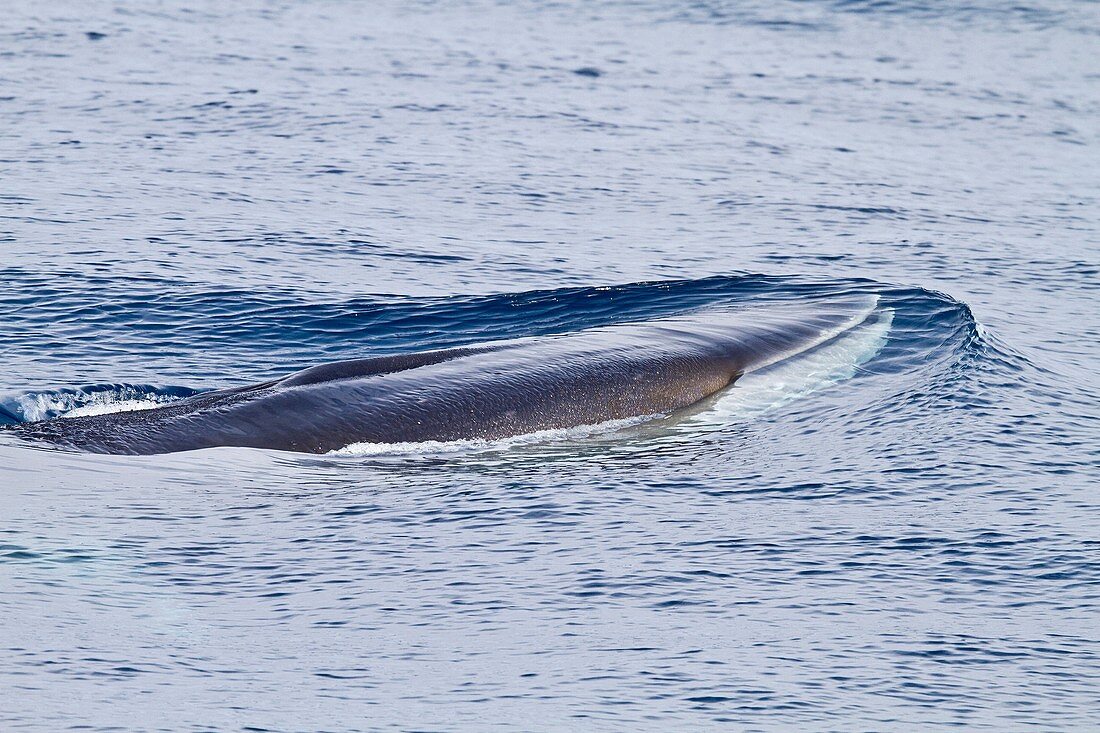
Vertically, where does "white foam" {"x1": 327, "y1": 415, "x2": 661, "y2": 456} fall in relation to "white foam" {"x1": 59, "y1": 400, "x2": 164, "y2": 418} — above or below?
below

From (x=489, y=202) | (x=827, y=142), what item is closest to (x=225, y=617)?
(x=489, y=202)

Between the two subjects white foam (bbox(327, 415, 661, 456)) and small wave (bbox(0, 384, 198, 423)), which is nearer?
white foam (bbox(327, 415, 661, 456))

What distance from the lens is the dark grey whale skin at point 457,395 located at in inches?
497

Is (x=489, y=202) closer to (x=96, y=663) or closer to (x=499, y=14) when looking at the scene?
(x=96, y=663)

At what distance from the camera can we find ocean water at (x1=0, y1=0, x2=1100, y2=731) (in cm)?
939

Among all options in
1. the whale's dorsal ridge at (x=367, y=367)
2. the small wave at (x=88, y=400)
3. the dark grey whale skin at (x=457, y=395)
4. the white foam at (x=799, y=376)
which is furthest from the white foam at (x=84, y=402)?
the white foam at (x=799, y=376)

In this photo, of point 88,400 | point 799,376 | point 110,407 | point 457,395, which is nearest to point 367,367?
point 457,395

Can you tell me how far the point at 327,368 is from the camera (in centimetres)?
1412

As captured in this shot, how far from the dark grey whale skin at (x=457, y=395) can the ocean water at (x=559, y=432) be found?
0.26 meters

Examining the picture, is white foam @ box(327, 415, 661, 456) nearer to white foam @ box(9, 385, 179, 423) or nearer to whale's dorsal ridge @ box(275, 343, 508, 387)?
whale's dorsal ridge @ box(275, 343, 508, 387)

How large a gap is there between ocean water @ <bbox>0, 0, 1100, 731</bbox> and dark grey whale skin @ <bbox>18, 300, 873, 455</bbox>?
26 centimetres

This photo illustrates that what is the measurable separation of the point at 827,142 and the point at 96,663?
22.0 m

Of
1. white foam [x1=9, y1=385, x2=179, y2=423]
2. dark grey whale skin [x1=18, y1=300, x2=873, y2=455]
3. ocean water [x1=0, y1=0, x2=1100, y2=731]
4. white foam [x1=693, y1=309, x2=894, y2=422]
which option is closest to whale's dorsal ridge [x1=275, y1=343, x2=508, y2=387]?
dark grey whale skin [x1=18, y1=300, x2=873, y2=455]

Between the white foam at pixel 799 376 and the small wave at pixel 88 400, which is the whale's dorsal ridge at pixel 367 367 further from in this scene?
the white foam at pixel 799 376
